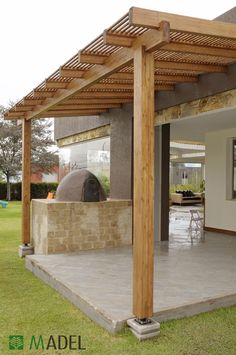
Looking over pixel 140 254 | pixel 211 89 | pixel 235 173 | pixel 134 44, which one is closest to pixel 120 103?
pixel 211 89

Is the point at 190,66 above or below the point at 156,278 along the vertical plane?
above

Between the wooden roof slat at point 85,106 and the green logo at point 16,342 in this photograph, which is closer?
the green logo at point 16,342

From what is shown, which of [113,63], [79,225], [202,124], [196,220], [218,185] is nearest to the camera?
[113,63]

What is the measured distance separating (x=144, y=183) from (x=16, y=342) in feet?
8.20

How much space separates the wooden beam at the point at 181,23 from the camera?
403cm

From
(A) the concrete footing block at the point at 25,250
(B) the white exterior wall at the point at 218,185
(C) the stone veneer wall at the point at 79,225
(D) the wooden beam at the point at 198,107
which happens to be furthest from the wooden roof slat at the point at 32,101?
(B) the white exterior wall at the point at 218,185

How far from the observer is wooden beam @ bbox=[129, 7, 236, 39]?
4.03 m

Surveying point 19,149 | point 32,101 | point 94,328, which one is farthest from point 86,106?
point 19,149

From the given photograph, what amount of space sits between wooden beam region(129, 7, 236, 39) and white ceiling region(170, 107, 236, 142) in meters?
4.07

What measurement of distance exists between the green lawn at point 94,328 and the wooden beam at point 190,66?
3856 mm

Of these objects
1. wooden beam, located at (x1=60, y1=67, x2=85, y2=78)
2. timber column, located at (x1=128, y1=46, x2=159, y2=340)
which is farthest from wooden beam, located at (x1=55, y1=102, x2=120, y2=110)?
timber column, located at (x1=128, y1=46, x2=159, y2=340)

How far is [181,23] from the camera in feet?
13.9

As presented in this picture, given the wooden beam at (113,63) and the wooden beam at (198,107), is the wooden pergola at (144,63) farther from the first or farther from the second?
the wooden beam at (198,107)

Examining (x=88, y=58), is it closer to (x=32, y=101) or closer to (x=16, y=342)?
(x=32, y=101)
